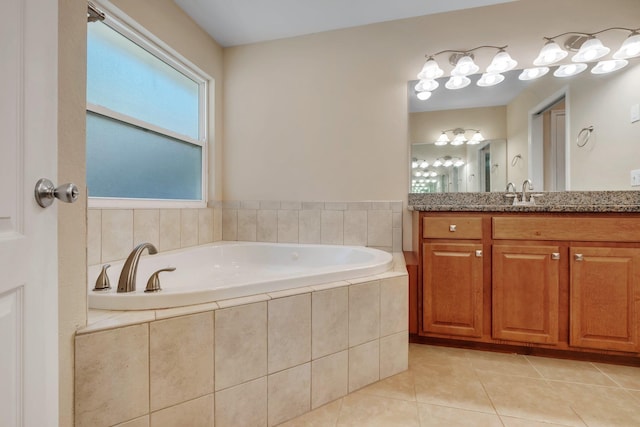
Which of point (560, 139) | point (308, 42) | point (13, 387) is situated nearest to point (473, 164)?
point (560, 139)

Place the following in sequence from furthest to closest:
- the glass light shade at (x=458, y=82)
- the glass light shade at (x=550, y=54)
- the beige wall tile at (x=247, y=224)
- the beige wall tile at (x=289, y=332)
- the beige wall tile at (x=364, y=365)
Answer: the beige wall tile at (x=247, y=224)
the glass light shade at (x=458, y=82)
the glass light shade at (x=550, y=54)
the beige wall tile at (x=364, y=365)
the beige wall tile at (x=289, y=332)

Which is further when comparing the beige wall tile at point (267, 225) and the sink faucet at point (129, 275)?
the beige wall tile at point (267, 225)

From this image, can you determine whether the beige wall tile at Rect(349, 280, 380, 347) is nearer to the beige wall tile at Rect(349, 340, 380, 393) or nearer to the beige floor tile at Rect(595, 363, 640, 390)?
the beige wall tile at Rect(349, 340, 380, 393)

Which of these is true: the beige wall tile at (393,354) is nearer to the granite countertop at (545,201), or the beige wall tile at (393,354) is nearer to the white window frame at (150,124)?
the granite countertop at (545,201)

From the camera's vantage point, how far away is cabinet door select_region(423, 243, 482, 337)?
173 centimetres

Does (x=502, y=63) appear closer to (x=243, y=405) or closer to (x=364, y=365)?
(x=364, y=365)

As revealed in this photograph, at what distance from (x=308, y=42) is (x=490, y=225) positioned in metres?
1.98

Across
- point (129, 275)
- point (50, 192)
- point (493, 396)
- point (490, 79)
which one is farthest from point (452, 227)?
point (50, 192)

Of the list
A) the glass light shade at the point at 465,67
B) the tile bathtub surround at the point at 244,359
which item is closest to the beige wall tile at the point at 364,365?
the tile bathtub surround at the point at 244,359

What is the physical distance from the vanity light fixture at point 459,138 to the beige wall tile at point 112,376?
7.27ft

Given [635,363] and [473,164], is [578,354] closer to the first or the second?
[635,363]

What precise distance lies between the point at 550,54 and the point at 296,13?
1.78 meters

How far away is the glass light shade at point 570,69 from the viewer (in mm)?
1980

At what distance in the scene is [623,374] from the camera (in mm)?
1521
